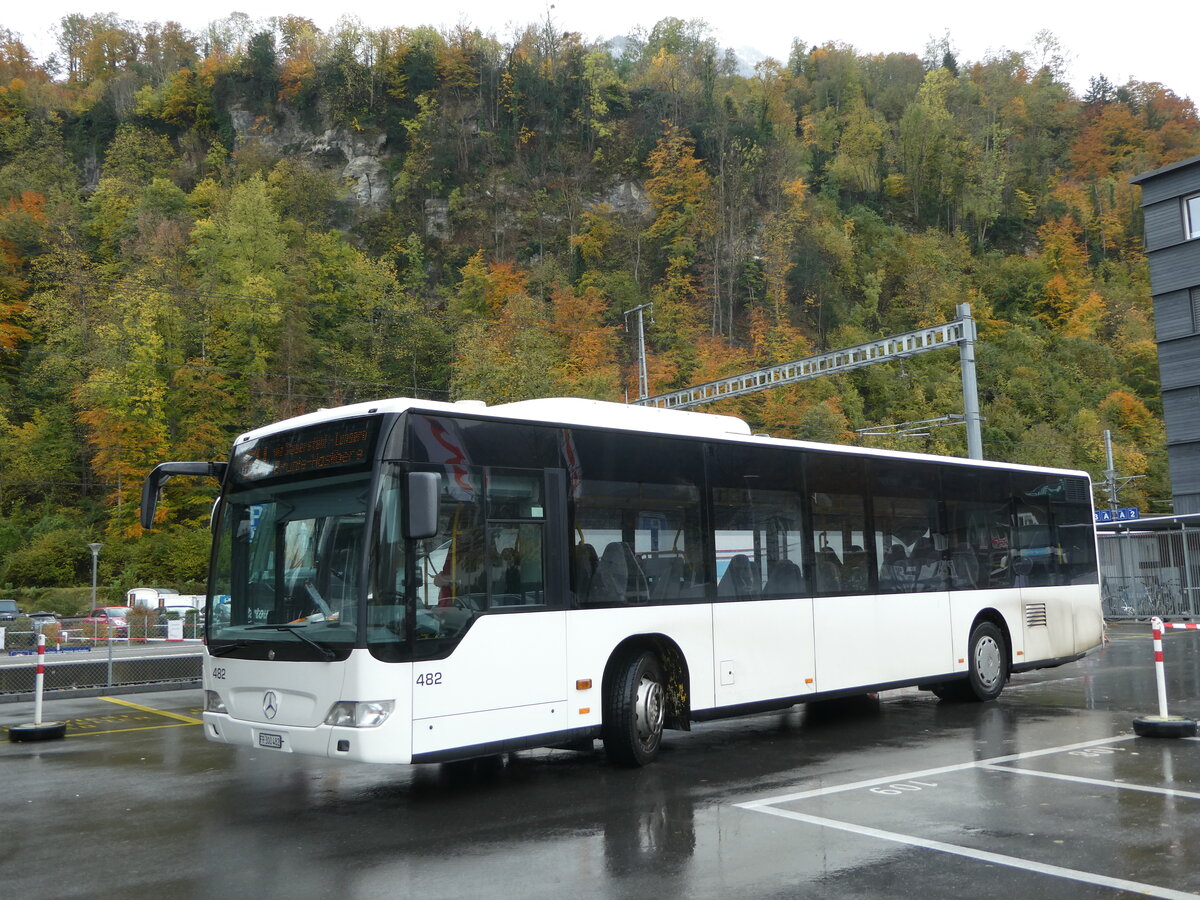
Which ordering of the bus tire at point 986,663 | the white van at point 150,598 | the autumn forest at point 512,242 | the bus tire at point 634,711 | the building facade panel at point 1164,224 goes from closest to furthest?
1. the bus tire at point 634,711
2. the bus tire at point 986,663
3. the building facade panel at point 1164,224
4. the white van at point 150,598
5. the autumn forest at point 512,242

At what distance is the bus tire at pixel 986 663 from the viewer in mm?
Answer: 13531

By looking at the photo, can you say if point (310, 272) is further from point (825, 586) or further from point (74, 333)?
point (825, 586)

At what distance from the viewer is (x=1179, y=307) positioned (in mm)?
39531

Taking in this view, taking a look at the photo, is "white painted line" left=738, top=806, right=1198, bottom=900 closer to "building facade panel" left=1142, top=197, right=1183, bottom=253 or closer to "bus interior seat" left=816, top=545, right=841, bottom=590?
"bus interior seat" left=816, top=545, right=841, bottom=590

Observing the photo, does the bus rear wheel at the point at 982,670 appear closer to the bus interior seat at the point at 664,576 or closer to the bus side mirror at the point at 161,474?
the bus interior seat at the point at 664,576

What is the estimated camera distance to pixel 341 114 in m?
96.4

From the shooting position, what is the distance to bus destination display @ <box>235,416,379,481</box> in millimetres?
8109

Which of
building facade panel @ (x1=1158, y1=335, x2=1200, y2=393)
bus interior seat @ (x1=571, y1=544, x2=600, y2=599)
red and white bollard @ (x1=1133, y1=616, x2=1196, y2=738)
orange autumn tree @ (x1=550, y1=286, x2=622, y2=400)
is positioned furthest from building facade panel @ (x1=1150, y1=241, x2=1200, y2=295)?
bus interior seat @ (x1=571, y1=544, x2=600, y2=599)

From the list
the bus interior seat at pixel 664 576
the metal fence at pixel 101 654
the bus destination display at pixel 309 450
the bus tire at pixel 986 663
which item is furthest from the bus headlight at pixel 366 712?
the metal fence at pixel 101 654

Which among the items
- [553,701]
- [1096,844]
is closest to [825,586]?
[553,701]

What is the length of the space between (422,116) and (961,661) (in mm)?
91912

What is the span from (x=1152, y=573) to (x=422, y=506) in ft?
106

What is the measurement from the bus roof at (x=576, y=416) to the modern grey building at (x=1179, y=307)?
32614 mm

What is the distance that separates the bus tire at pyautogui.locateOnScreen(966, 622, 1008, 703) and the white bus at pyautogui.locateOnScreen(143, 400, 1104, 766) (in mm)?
841
